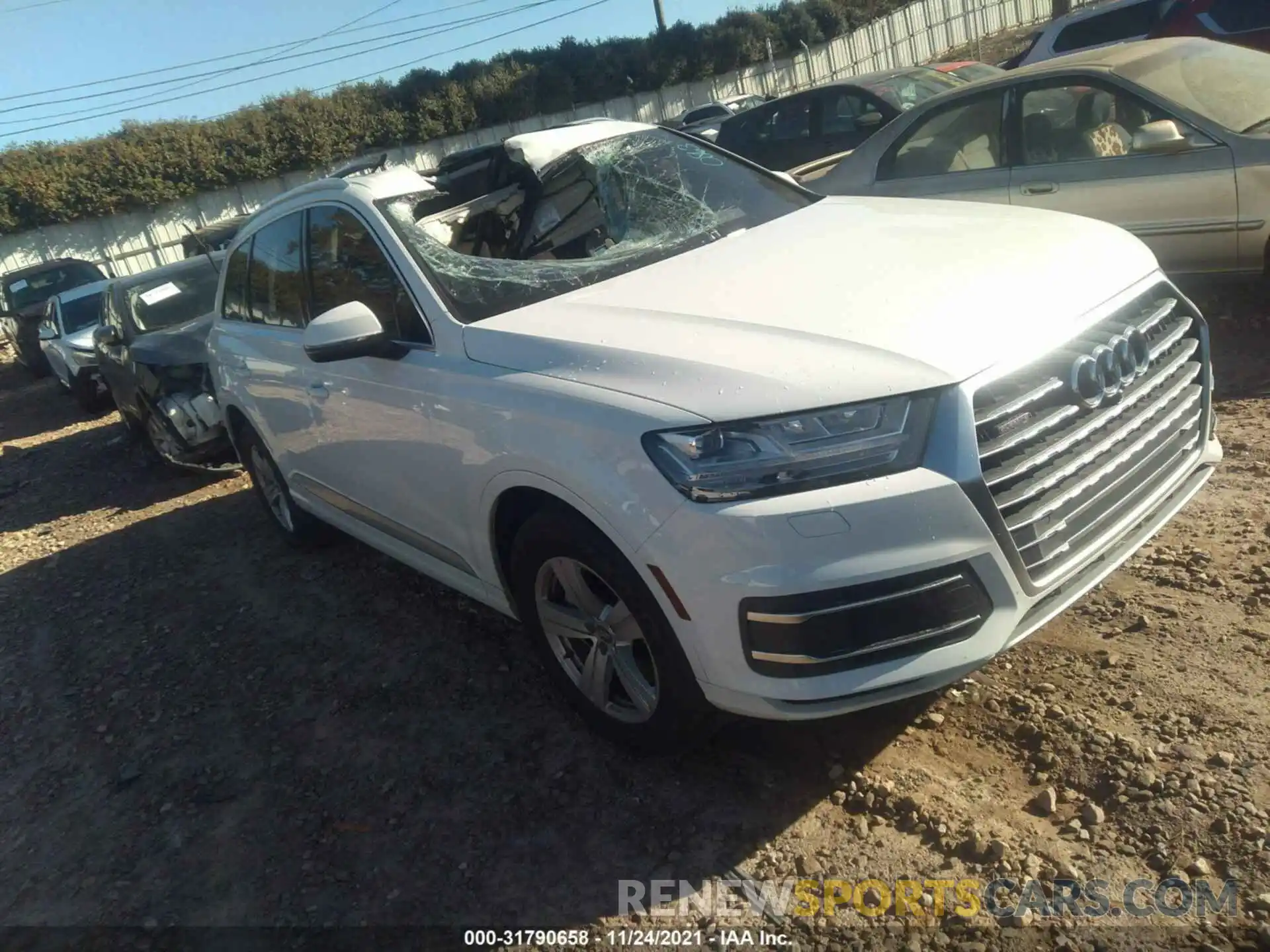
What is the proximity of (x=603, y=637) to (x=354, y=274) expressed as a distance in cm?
182

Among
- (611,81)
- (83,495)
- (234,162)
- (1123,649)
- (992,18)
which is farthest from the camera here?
(992,18)

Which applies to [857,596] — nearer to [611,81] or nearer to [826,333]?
[826,333]

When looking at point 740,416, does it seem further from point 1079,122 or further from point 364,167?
point 1079,122

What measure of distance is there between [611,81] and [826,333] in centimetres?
3665

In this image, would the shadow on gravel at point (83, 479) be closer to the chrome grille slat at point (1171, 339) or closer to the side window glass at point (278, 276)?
the side window glass at point (278, 276)

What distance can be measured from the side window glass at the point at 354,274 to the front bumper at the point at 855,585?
4.72ft

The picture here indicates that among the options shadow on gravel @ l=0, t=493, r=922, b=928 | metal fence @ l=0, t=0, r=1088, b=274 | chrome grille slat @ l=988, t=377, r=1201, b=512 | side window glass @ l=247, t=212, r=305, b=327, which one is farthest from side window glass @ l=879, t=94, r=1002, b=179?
metal fence @ l=0, t=0, r=1088, b=274

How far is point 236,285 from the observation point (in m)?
5.32

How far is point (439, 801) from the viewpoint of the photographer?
325 cm

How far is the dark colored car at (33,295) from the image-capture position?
16.6m

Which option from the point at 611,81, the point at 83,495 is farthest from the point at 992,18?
the point at 83,495

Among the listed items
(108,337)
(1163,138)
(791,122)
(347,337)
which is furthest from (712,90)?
(347,337)

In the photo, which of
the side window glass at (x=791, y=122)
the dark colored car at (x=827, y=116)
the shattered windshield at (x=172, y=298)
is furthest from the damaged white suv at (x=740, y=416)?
the side window glass at (x=791, y=122)

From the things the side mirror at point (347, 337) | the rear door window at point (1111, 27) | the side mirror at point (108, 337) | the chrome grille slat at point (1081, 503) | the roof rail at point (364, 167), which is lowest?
the chrome grille slat at point (1081, 503)
